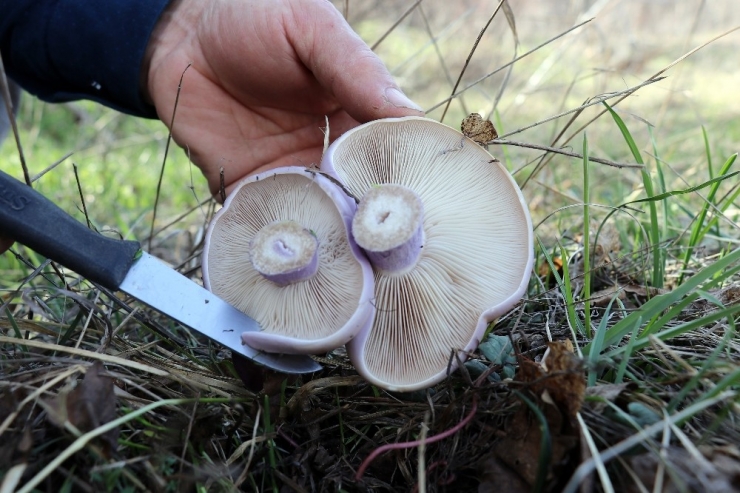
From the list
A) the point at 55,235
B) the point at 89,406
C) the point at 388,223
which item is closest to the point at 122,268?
the point at 55,235

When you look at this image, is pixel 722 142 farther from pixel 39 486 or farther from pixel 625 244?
pixel 39 486

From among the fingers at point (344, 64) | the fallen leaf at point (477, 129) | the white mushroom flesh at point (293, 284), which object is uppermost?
the fallen leaf at point (477, 129)

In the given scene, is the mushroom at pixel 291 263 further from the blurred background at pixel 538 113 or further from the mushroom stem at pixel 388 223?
the blurred background at pixel 538 113

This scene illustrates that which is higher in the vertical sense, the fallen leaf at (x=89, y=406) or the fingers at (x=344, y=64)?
the fingers at (x=344, y=64)

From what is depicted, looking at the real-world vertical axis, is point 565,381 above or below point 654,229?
below

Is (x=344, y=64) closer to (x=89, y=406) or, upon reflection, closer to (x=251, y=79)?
(x=251, y=79)

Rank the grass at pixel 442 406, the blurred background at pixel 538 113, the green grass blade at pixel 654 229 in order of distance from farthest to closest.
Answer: the blurred background at pixel 538 113, the green grass blade at pixel 654 229, the grass at pixel 442 406

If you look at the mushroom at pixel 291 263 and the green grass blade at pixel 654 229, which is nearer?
the mushroom at pixel 291 263

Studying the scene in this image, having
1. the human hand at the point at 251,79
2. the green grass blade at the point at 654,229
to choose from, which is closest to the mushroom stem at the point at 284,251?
the human hand at the point at 251,79
